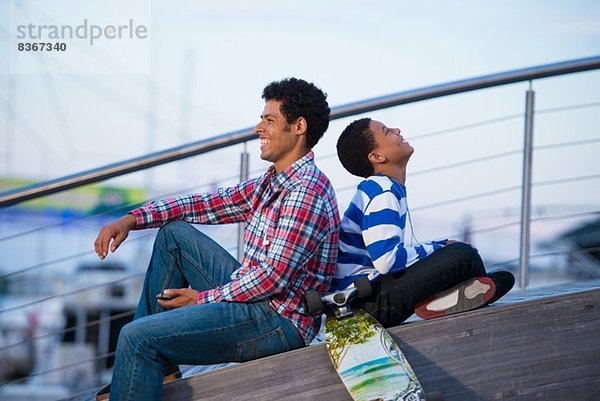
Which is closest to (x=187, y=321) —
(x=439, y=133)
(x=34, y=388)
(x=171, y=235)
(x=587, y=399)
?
(x=171, y=235)

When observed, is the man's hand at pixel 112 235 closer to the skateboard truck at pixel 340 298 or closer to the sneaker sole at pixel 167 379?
the sneaker sole at pixel 167 379

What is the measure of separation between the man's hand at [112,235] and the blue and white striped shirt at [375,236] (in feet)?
1.93

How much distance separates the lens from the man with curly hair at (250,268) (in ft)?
7.80

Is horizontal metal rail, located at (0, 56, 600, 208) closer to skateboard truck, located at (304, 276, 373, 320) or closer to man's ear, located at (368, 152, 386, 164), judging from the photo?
man's ear, located at (368, 152, 386, 164)

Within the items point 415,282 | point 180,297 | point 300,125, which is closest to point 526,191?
point 415,282

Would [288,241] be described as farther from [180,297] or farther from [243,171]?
[243,171]

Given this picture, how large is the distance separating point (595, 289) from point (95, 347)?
8954 millimetres

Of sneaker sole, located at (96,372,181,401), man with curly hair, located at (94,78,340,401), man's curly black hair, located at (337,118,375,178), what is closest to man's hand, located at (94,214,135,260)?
man with curly hair, located at (94,78,340,401)

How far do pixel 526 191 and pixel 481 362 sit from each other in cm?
98

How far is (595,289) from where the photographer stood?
277 cm

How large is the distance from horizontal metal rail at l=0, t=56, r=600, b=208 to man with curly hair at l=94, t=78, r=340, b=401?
477 mm

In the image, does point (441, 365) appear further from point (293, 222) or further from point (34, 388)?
point (34, 388)

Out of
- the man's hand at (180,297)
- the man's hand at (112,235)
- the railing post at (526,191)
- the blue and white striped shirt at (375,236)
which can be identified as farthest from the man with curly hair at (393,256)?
the railing post at (526,191)

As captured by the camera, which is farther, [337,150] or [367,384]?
[337,150]
